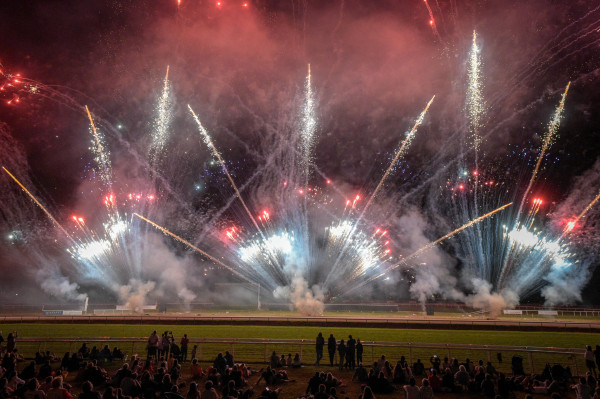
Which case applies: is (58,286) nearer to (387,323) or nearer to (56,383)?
(387,323)

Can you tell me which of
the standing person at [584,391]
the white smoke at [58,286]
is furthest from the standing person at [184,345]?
the white smoke at [58,286]

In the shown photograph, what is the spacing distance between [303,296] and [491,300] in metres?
23.0

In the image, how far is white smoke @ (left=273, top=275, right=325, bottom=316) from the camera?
49562mm

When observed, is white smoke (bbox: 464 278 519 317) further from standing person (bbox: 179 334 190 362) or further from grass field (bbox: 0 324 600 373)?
standing person (bbox: 179 334 190 362)

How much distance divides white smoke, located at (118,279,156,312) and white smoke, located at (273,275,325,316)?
18.8 meters

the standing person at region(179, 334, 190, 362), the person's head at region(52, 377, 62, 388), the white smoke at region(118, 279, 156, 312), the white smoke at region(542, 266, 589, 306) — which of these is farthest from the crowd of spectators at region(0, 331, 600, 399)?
the white smoke at region(542, 266, 589, 306)

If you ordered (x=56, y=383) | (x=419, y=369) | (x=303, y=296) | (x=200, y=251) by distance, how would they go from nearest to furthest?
1. (x=56, y=383)
2. (x=419, y=369)
3. (x=303, y=296)
4. (x=200, y=251)

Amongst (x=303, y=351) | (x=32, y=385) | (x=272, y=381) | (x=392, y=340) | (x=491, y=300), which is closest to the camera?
(x=32, y=385)

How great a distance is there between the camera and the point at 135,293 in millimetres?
56375

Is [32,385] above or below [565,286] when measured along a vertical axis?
below

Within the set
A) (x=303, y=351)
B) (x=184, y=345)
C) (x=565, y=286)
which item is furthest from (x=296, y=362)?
(x=565, y=286)

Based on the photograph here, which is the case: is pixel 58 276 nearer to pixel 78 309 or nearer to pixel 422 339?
pixel 78 309

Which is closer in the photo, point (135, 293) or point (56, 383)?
point (56, 383)

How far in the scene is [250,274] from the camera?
63625 millimetres
